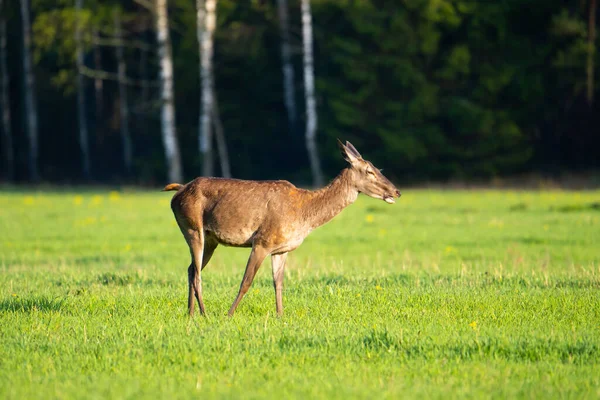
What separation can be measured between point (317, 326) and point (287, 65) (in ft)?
120

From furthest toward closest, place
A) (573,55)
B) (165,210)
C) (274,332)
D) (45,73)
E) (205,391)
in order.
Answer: (45,73) < (573,55) < (165,210) < (274,332) < (205,391)

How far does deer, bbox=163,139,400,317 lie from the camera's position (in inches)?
388

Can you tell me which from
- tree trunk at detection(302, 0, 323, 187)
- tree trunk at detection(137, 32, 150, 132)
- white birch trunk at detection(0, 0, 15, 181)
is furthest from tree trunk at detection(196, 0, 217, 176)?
white birch trunk at detection(0, 0, 15, 181)

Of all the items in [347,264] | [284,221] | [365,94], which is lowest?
[347,264]

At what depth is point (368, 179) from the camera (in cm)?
1021

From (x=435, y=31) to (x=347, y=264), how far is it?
2682 centimetres

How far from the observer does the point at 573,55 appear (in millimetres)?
37594

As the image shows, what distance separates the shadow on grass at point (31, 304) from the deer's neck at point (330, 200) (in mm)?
3040

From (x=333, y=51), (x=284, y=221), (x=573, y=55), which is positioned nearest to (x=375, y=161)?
(x=333, y=51)

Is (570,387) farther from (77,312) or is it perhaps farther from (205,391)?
(77,312)

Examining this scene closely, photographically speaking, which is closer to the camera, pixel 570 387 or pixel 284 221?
pixel 570 387

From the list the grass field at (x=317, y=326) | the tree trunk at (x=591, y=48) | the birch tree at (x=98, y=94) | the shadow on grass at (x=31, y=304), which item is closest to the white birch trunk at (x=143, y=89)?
the birch tree at (x=98, y=94)

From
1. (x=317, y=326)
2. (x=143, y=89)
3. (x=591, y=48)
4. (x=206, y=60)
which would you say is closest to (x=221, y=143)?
(x=206, y=60)

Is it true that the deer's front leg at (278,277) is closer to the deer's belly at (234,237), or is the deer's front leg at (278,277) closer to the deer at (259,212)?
the deer at (259,212)
